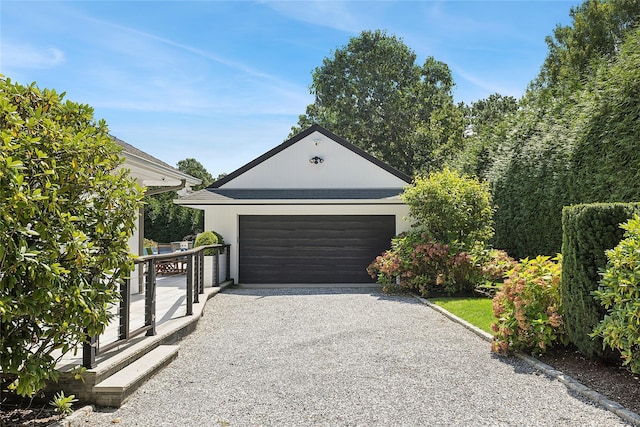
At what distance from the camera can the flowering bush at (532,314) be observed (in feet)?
19.5

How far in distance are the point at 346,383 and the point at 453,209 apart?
8.21 m

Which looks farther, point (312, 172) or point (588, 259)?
point (312, 172)

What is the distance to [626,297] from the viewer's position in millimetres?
4309

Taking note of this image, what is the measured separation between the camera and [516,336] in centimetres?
617

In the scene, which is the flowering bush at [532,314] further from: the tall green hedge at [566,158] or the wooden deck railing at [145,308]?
the wooden deck railing at [145,308]

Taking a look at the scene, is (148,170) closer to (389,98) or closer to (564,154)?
(564,154)

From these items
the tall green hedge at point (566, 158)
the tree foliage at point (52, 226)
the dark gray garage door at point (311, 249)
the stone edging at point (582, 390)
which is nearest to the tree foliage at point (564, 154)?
the tall green hedge at point (566, 158)

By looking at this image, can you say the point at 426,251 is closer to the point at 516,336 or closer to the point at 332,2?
the point at 516,336

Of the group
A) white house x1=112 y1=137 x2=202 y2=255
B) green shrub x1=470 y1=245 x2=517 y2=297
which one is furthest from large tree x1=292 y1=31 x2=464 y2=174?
white house x1=112 y1=137 x2=202 y2=255

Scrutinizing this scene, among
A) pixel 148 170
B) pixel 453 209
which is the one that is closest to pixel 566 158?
pixel 453 209

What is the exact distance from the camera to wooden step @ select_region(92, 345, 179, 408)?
4.44m

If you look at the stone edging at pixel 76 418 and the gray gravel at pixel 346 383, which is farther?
the gray gravel at pixel 346 383

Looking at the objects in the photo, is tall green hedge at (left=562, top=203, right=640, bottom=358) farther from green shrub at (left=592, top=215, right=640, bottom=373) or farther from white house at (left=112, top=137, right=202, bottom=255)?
white house at (left=112, top=137, right=202, bottom=255)

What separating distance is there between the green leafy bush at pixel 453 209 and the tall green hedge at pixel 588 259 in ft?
22.1
